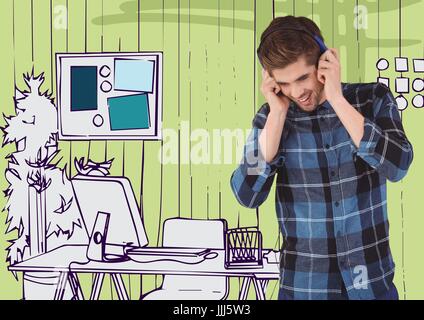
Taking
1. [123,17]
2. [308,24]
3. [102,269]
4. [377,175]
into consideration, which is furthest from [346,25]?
[102,269]

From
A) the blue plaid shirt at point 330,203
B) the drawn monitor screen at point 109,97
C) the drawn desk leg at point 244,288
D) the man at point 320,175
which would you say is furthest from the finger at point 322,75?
the drawn desk leg at point 244,288

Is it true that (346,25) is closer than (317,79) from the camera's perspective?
No

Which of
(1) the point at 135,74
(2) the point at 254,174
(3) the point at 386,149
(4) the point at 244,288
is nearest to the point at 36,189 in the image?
(1) the point at 135,74

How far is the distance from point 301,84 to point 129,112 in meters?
0.88

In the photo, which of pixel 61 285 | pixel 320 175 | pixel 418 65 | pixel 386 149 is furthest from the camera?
pixel 61 285

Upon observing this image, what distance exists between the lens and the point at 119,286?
216 centimetres

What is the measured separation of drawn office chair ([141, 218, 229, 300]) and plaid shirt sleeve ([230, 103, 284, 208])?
536 millimetres

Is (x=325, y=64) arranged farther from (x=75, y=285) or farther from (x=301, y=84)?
(x=75, y=285)

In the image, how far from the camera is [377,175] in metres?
1.54

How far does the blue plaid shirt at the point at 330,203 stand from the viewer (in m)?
1.51

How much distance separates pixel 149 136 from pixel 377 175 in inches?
38.2

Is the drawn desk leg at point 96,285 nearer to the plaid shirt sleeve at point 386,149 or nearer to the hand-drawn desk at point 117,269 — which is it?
the hand-drawn desk at point 117,269

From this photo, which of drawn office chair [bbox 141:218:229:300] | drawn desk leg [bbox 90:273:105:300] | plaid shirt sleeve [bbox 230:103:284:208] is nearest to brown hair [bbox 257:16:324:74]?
plaid shirt sleeve [bbox 230:103:284:208]
